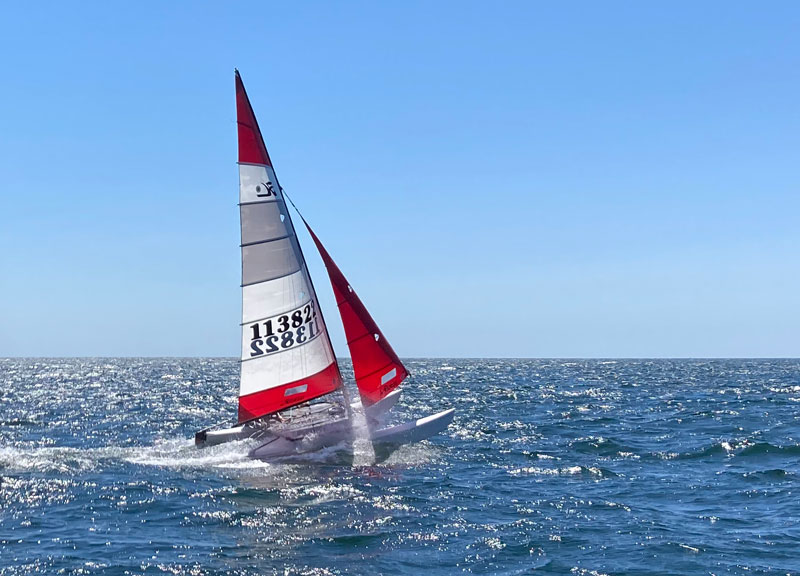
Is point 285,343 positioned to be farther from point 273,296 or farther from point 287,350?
point 273,296

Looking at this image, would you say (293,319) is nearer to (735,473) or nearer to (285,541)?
(285,541)

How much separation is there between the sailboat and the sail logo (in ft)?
0.12

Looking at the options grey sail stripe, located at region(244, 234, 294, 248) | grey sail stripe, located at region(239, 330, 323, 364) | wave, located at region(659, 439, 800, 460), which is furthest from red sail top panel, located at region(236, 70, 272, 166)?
wave, located at region(659, 439, 800, 460)

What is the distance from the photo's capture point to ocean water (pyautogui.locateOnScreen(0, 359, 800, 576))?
13820mm

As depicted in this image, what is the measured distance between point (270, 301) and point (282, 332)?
108 cm

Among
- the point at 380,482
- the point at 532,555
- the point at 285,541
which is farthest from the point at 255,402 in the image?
the point at 532,555

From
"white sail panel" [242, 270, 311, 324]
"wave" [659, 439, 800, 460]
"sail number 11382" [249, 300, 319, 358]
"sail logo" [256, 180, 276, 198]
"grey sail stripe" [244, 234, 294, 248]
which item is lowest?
"wave" [659, 439, 800, 460]

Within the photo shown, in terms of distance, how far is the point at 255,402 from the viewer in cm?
2408

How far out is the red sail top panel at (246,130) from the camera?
23328mm

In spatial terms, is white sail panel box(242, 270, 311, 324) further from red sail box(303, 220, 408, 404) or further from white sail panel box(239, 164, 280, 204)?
white sail panel box(239, 164, 280, 204)

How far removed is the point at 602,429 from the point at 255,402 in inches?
589

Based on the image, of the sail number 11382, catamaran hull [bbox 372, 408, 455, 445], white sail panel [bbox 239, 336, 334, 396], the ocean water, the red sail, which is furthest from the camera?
the red sail

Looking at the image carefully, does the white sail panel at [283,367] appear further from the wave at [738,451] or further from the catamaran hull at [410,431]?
the wave at [738,451]

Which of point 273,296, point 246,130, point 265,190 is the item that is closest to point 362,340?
point 273,296
